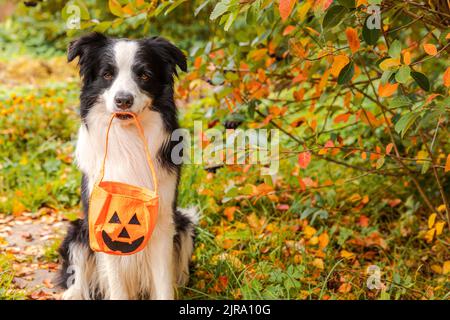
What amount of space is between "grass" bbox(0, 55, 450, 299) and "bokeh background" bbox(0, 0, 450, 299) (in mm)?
11

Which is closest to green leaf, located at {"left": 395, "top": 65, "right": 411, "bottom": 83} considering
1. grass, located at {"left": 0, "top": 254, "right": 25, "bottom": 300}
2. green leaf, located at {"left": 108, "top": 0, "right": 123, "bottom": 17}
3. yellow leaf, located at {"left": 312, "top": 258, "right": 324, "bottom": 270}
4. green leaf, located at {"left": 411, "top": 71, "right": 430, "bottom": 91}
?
green leaf, located at {"left": 411, "top": 71, "right": 430, "bottom": 91}

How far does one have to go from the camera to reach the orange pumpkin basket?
2.51 meters

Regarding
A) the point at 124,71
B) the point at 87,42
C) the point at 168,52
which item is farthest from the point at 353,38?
the point at 87,42

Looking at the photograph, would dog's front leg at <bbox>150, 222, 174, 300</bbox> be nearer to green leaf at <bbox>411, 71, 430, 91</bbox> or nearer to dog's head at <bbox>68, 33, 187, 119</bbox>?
dog's head at <bbox>68, 33, 187, 119</bbox>

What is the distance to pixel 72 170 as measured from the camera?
4656mm

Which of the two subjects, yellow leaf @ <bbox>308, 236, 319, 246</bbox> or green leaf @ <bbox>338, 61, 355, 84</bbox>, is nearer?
green leaf @ <bbox>338, 61, 355, 84</bbox>

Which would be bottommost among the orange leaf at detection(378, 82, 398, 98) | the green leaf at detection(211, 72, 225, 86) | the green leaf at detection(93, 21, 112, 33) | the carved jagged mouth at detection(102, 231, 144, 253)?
the carved jagged mouth at detection(102, 231, 144, 253)

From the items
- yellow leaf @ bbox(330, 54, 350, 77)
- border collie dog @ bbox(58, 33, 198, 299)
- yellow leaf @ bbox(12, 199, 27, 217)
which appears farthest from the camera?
yellow leaf @ bbox(12, 199, 27, 217)

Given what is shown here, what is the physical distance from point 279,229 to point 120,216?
148cm

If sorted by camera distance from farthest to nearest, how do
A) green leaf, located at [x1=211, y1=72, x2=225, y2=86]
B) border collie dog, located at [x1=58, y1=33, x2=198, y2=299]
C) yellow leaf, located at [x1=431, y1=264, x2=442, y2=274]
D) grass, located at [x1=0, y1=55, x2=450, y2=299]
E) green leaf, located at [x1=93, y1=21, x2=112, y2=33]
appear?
yellow leaf, located at [x1=431, y1=264, x2=442, y2=274]
green leaf, located at [x1=211, y1=72, x2=225, y2=86]
grass, located at [x1=0, y1=55, x2=450, y2=299]
green leaf, located at [x1=93, y1=21, x2=112, y2=33]
border collie dog, located at [x1=58, y1=33, x2=198, y2=299]

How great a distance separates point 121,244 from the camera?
101 inches

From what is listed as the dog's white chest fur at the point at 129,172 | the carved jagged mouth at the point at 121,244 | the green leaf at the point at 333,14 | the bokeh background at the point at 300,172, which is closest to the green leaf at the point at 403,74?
the bokeh background at the point at 300,172

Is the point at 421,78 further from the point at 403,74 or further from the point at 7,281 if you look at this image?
the point at 7,281
